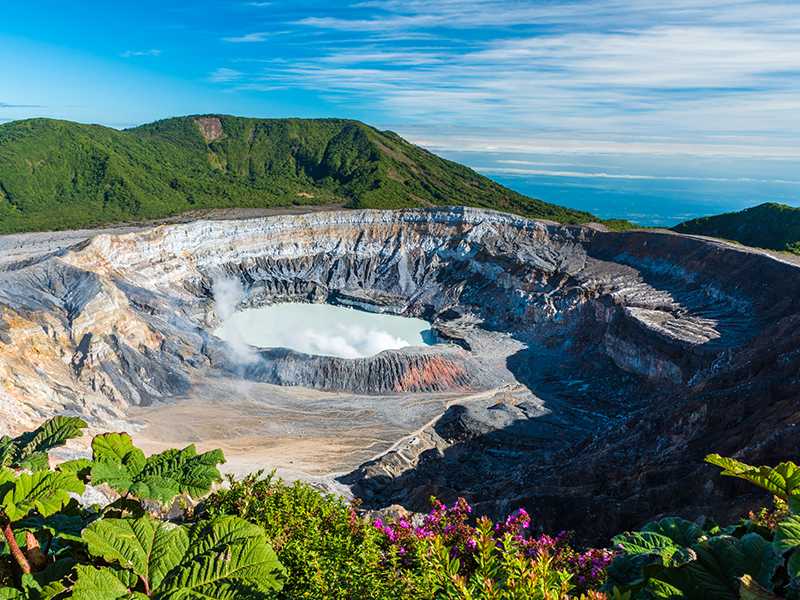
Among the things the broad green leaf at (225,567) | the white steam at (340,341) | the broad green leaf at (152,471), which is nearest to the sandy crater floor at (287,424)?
the white steam at (340,341)

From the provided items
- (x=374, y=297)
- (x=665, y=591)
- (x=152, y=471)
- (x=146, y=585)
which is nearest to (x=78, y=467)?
(x=152, y=471)

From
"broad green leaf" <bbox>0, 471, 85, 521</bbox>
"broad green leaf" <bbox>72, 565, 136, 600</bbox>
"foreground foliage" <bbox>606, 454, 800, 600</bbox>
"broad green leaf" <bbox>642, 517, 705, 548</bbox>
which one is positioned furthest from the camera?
"broad green leaf" <bbox>642, 517, 705, 548</bbox>

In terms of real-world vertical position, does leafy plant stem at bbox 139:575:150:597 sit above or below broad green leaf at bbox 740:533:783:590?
below

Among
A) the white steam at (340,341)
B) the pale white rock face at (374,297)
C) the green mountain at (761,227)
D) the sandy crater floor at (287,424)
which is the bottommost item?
the sandy crater floor at (287,424)

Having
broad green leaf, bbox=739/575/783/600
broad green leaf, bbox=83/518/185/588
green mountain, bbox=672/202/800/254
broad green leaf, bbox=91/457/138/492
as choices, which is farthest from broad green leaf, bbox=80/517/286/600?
green mountain, bbox=672/202/800/254

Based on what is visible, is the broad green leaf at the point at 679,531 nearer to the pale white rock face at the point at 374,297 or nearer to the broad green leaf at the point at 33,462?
the broad green leaf at the point at 33,462

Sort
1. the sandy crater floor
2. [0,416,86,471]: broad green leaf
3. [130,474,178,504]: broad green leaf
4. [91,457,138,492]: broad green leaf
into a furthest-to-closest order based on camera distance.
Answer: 1. the sandy crater floor
2. [0,416,86,471]: broad green leaf
3. [91,457,138,492]: broad green leaf
4. [130,474,178,504]: broad green leaf

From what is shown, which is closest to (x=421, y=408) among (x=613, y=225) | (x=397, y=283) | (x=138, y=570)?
(x=397, y=283)

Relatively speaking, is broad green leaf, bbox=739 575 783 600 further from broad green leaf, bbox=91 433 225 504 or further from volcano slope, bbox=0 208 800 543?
volcano slope, bbox=0 208 800 543
